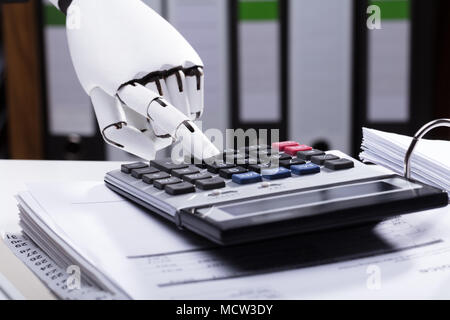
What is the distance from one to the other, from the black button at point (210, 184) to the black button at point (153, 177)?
31 millimetres

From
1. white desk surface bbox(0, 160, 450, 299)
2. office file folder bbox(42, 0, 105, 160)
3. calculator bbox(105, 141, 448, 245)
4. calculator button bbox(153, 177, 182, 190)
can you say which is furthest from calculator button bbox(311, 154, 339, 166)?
office file folder bbox(42, 0, 105, 160)

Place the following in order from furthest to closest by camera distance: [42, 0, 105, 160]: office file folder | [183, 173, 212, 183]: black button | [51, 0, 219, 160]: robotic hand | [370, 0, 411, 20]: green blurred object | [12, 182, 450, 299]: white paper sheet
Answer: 1. [42, 0, 105, 160]: office file folder
2. [370, 0, 411, 20]: green blurred object
3. [51, 0, 219, 160]: robotic hand
4. [183, 173, 212, 183]: black button
5. [12, 182, 450, 299]: white paper sheet

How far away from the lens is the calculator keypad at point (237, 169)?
442mm

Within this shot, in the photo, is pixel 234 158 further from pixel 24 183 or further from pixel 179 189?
pixel 24 183

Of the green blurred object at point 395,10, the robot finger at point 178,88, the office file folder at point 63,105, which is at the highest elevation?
the green blurred object at point 395,10

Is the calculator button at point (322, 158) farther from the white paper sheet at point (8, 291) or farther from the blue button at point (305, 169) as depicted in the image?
the white paper sheet at point (8, 291)

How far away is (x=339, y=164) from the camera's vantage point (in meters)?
0.48

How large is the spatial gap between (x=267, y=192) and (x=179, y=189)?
0.05m

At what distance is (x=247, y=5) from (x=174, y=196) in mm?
912

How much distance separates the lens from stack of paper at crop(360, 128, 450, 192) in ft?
1.74

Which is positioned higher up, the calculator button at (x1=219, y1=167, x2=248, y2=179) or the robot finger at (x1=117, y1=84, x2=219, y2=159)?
the robot finger at (x1=117, y1=84, x2=219, y2=159)

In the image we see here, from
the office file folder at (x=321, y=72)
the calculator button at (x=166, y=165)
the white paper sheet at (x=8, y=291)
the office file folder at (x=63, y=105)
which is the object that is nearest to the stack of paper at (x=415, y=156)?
the calculator button at (x=166, y=165)

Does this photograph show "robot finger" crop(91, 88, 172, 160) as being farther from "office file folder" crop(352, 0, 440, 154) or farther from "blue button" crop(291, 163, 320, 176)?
"office file folder" crop(352, 0, 440, 154)

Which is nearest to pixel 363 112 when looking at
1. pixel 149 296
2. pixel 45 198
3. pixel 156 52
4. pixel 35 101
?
pixel 35 101
